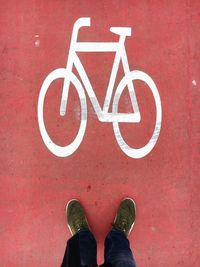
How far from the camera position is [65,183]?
12.9 ft

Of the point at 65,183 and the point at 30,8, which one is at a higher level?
the point at 30,8

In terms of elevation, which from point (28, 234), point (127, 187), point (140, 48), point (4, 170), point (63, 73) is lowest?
point (28, 234)

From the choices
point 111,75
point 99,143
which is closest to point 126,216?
point 99,143

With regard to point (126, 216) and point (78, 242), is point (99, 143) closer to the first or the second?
point (126, 216)

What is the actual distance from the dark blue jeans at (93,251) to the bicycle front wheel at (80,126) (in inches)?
37.4

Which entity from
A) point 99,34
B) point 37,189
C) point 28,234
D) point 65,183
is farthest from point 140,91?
point 28,234

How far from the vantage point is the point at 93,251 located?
3598mm

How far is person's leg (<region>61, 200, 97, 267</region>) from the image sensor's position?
341 centimetres

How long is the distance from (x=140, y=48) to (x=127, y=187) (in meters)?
1.63

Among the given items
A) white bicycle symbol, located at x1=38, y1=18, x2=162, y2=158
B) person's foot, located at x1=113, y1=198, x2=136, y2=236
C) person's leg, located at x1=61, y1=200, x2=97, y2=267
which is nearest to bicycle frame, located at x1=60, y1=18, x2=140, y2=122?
white bicycle symbol, located at x1=38, y1=18, x2=162, y2=158

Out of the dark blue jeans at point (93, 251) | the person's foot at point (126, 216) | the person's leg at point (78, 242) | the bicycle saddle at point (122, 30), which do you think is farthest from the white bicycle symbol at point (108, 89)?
the dark blue jeans at point (93, 251)

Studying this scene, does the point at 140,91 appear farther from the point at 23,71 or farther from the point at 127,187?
the point at 23,71

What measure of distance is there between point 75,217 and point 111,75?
1.70 metres

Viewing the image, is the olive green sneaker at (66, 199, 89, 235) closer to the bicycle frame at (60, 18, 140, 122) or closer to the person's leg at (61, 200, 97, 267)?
the person's leg at (61, 200, 97, 267)
